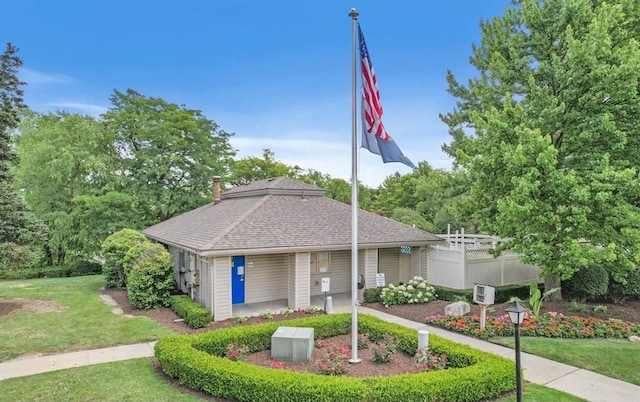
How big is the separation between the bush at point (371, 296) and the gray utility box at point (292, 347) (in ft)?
22.3

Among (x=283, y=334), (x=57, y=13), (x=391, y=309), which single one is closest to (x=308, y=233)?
(x=391, y=309)

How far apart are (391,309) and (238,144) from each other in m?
20.9

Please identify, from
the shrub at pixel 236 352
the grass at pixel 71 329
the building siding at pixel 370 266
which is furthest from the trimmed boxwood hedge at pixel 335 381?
the building siding at pixel 370 266

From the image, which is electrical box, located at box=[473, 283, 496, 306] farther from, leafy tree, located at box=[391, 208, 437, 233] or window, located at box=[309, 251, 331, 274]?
leafy tree, located at box=[391, 208, 437, 233]

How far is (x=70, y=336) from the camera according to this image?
10.1m

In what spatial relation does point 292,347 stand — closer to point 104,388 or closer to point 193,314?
point 104,388

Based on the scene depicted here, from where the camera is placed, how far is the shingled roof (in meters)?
12.6

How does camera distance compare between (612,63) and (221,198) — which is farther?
(221,198)

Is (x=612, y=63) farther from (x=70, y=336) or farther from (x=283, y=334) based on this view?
(x=70, y=336)

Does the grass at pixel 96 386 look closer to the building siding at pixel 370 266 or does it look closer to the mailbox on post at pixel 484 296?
the mailbox on post at pixel 484 296

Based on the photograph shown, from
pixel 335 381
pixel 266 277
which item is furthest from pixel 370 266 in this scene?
pixel 335 381

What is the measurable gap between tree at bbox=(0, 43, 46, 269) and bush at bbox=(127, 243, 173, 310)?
145 inches

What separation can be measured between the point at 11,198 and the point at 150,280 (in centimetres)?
569

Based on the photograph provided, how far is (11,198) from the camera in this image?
1312cm
